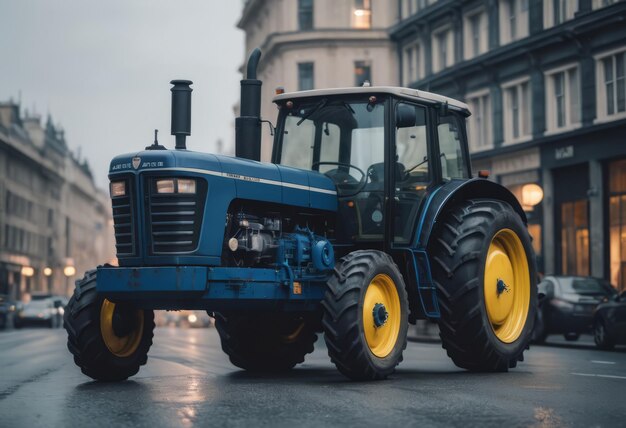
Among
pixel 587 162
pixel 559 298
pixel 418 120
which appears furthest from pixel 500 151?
pixel 418 120

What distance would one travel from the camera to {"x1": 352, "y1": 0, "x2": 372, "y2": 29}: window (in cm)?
6216

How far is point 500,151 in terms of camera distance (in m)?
42.9

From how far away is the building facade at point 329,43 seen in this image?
6144 cm

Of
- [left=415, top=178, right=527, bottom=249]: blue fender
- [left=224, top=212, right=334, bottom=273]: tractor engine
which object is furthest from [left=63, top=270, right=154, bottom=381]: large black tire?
[left=415, top=178, right=527, bottom=249]: blue fender

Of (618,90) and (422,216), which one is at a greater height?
(618,90)

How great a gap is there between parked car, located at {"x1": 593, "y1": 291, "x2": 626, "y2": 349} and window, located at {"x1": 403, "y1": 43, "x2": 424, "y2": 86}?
1092 inches

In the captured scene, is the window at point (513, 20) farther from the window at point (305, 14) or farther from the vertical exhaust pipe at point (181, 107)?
the vertical exhaust pipe at point (181, 107)

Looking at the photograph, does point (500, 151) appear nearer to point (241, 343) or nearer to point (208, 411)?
point (241, 343)

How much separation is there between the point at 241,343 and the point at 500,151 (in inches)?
1148

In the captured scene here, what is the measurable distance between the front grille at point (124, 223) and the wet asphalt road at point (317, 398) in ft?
4.45

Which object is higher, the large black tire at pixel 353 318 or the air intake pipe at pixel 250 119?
the air intake pipe at pixel 250 119

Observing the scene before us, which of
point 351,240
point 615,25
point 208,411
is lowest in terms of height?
point 208,411

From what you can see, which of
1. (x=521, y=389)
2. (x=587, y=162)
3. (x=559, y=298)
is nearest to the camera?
(x=521, y=389)

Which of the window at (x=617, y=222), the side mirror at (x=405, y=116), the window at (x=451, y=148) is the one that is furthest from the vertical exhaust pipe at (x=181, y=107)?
the window at (x=617, y=222)
